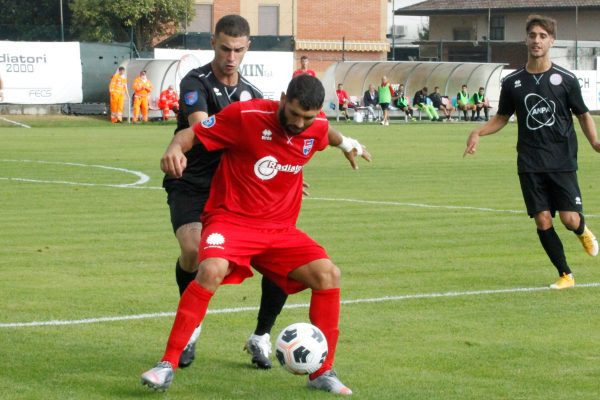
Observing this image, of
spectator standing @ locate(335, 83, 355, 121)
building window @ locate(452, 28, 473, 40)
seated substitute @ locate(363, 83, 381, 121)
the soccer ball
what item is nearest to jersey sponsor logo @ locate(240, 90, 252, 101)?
the soccer ball

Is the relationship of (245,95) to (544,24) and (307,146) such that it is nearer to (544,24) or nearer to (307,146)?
(307,146)

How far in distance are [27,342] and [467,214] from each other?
354 inches

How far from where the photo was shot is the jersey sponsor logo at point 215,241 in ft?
21.4

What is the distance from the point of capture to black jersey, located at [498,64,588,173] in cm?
1025

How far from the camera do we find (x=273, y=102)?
6703mm

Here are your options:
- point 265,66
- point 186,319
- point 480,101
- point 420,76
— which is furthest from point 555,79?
point 420,76

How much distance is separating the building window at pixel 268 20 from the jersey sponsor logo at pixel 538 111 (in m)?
61.2

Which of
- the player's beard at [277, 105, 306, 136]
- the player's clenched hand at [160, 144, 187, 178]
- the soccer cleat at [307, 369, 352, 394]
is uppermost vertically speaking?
the player's beard at [277, 105, 306, 136]

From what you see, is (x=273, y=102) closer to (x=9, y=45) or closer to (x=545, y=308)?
(x=545, y=308)

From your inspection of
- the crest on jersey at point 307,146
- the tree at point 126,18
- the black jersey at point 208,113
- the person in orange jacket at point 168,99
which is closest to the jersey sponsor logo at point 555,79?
the black jersey at point 208,113

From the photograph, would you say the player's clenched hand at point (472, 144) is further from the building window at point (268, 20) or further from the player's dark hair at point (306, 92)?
the building window at point (268, 20)

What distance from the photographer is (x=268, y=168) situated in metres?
6.67

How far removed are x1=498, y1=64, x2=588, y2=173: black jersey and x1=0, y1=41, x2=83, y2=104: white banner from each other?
35.1 meters

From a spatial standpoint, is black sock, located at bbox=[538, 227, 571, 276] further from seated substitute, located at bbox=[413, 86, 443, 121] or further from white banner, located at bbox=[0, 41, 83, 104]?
Answer: seated substitute, located at bbox=[413, 86, 443, 121]
